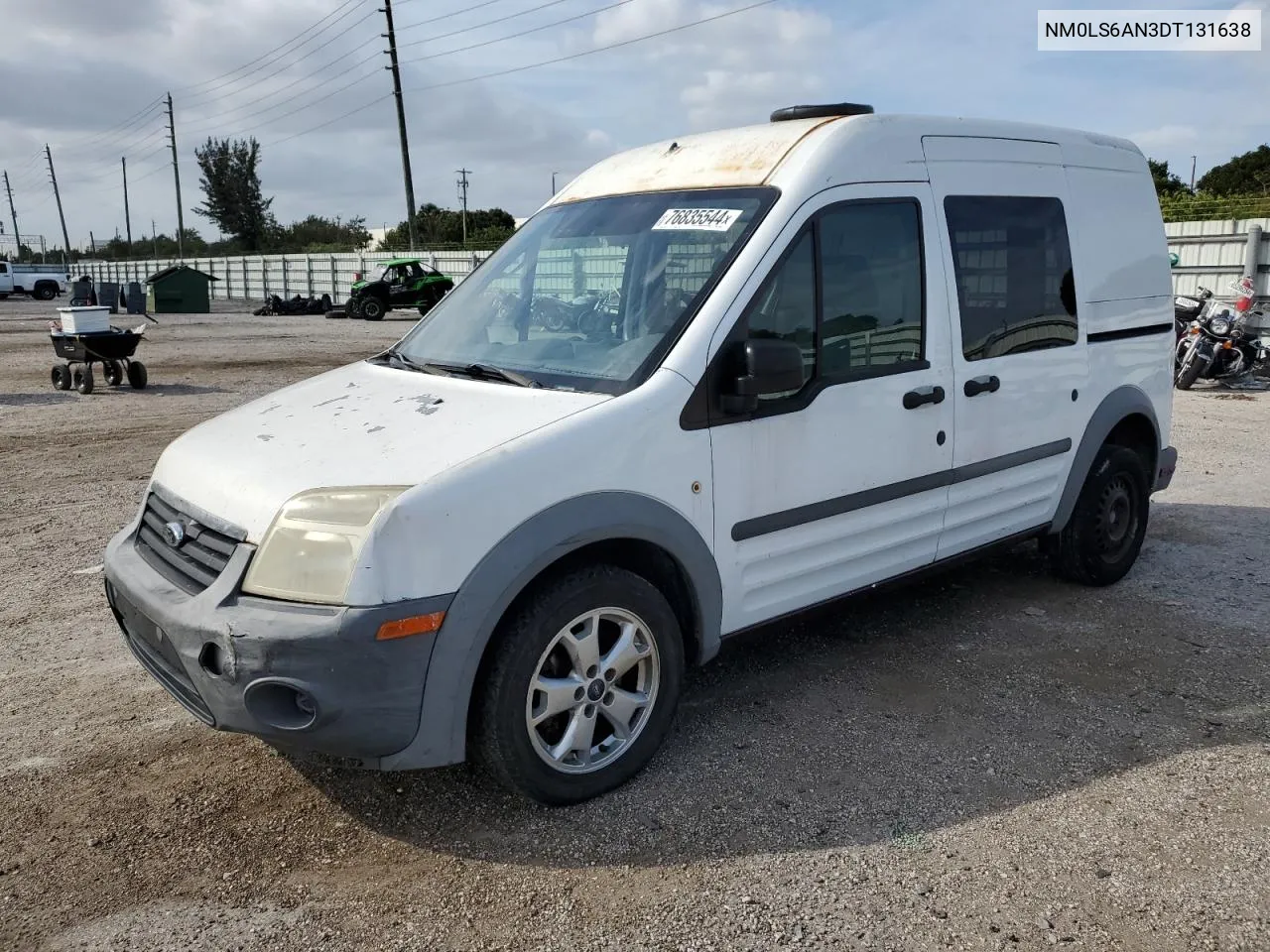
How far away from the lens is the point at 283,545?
275cm

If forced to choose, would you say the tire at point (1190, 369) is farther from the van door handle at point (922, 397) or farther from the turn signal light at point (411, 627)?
the turn signal light at point (411, 627)

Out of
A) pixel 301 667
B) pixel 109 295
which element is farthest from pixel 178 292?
pixel 301 667

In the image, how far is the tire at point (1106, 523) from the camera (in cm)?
507

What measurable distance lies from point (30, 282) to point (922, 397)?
52.7 m

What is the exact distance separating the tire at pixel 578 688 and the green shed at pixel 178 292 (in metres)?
34.1

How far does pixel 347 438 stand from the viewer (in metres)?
3.12

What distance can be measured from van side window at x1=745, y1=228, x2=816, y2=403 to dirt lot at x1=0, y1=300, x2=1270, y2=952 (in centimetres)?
134

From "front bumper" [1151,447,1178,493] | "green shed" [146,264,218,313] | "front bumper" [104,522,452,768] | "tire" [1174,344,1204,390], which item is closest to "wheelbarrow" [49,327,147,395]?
"front bumper" [104,522,452,768]

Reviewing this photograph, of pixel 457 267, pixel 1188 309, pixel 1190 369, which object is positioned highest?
pixel 457 267

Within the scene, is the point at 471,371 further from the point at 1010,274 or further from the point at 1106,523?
the point at 1106,523

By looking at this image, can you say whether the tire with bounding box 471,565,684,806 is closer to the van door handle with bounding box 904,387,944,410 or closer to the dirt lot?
the dirt lot

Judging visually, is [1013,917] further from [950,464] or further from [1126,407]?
[1126,407]

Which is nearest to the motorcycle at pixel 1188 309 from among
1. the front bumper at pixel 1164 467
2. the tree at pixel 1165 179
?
the front bumper at pixel 1164 467

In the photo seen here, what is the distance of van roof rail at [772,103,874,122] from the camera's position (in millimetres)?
3977
